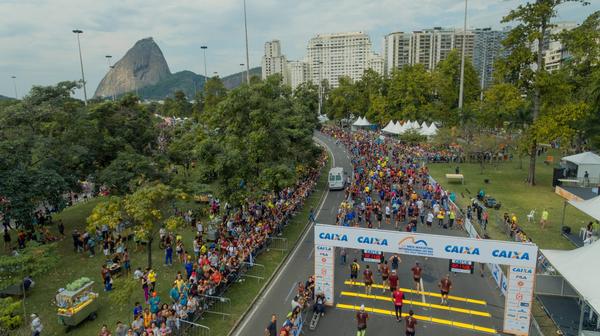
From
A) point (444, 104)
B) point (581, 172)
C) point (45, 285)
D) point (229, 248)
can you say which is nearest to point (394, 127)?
point (444, 104)

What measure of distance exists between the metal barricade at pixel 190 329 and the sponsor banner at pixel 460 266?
30.2ft

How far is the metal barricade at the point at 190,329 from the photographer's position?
43.1 feet

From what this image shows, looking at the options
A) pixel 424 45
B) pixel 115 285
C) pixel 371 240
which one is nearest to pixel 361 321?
pixel 371 240

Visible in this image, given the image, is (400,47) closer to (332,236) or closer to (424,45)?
(424,45)

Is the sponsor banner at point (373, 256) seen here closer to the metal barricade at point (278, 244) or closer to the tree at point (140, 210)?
the metal barricade at point (278, 244)

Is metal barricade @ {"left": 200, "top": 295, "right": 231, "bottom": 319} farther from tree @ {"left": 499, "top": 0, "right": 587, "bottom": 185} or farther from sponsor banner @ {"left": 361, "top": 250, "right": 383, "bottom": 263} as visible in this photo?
tree @ {"left": 499, "top": 0, "right": 587, "bottom": 185}

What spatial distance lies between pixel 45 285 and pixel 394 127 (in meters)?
54.8

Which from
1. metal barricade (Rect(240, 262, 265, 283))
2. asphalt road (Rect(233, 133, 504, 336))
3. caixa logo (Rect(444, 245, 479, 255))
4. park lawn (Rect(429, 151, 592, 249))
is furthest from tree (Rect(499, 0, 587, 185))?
metal barricade (Rect(240, 262, 265, 283))

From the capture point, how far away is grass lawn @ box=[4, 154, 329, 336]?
14.1 m

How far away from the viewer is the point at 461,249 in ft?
43.2

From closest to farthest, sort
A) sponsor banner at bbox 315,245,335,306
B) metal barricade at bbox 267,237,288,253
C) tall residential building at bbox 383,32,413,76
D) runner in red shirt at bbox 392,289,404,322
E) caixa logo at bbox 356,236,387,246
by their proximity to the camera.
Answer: runner in red shirt at bbox 392,289,404,322, caixa logo at bbox 356,236,387,246, sponsor banner at bbox 315,245,335,306, metal barricade at bbox 267,237,288,253, tall residential building at bbox 383,32,413,76

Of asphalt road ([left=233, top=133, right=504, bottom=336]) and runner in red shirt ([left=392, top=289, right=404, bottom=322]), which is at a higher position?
runner in red shirt ([left=392, top=289, right=404, bottom=322])

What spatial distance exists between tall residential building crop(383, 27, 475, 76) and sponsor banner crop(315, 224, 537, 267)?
574 ft

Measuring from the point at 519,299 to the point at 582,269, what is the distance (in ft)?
7.74
